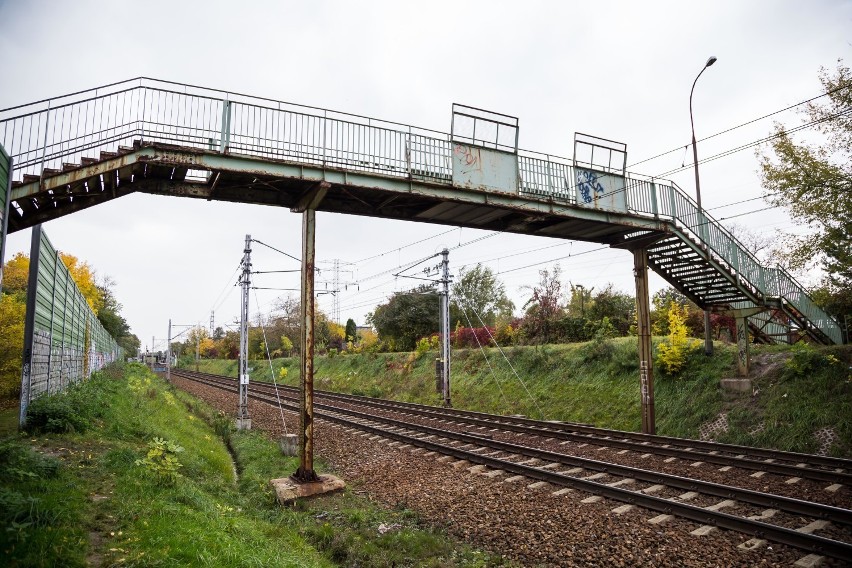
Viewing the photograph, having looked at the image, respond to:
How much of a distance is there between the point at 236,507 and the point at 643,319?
12.7 m

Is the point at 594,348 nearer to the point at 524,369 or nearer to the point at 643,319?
the point at 524,369

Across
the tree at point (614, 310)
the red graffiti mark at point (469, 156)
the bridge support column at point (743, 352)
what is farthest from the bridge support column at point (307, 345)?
the tree at point (614, 310)

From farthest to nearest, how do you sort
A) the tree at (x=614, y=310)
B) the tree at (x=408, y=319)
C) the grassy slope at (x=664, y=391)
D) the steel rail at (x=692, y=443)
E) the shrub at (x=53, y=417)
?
the tree at (x=408, y=319), the tree at (x=614, y=310), the grassy slope at (x=664, y=391), the steel rail at (x=692, y=443), the shrub at (x=53, y=417)

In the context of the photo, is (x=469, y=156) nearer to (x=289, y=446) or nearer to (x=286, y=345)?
(x=289, y=446)

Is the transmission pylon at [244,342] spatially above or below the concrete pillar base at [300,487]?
above

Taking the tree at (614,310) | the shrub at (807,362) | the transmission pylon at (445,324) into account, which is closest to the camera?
the shrub at (807,362)

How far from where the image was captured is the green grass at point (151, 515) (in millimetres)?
4910

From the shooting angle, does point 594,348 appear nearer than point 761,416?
No

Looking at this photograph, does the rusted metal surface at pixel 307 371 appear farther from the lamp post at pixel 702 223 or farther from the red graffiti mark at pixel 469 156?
the lamp post at pixel 702 223

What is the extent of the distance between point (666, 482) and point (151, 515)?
8.18 m

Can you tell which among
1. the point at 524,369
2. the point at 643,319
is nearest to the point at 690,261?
the point at 643,319

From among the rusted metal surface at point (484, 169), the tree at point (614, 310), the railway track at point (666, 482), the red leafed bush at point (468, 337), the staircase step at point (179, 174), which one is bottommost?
the railway track at point (666, 482)

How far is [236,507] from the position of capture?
8.81 meters

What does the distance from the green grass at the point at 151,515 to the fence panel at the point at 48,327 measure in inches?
30.3
